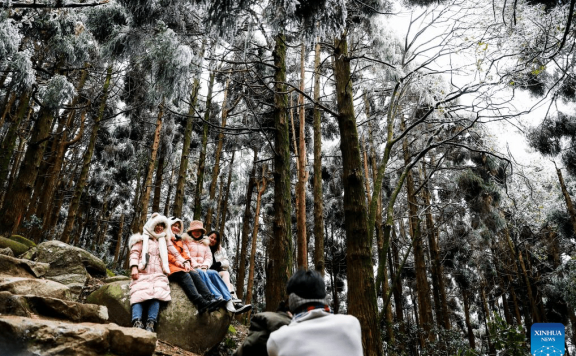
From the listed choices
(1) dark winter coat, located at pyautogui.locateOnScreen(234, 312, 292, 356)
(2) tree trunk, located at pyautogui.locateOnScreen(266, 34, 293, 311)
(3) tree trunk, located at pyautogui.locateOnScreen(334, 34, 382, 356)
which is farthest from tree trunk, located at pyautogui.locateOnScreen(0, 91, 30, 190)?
(1) dark winter coat, located at pyautogui.locateOnScreen(234, 312, 292, 356)

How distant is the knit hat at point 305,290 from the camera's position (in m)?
1.99

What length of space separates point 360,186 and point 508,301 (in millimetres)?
22499

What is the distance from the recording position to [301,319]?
6.25ft

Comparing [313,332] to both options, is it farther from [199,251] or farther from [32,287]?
[199,251]

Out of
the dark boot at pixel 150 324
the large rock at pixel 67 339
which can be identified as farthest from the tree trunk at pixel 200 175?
the large rock at pixel 67 339

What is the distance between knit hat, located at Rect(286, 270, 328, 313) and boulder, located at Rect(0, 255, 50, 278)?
14.7 feet

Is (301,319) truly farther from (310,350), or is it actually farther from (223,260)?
(223,260)

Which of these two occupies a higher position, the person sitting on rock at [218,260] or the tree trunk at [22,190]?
the tree trunk at [22,190]

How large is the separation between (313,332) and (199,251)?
4.27 metres

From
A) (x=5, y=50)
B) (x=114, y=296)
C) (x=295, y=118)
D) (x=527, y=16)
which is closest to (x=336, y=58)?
(x=527, y=16)

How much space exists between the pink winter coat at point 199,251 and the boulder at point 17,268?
2137 mm

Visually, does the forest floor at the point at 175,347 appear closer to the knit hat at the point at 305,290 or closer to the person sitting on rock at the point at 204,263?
the person sitting on rock at the point at 204,263

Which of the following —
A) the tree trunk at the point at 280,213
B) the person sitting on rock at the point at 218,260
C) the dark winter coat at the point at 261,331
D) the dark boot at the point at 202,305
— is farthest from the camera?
the person sitting on rock at the point at 218,260

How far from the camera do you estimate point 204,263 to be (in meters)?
5.61
